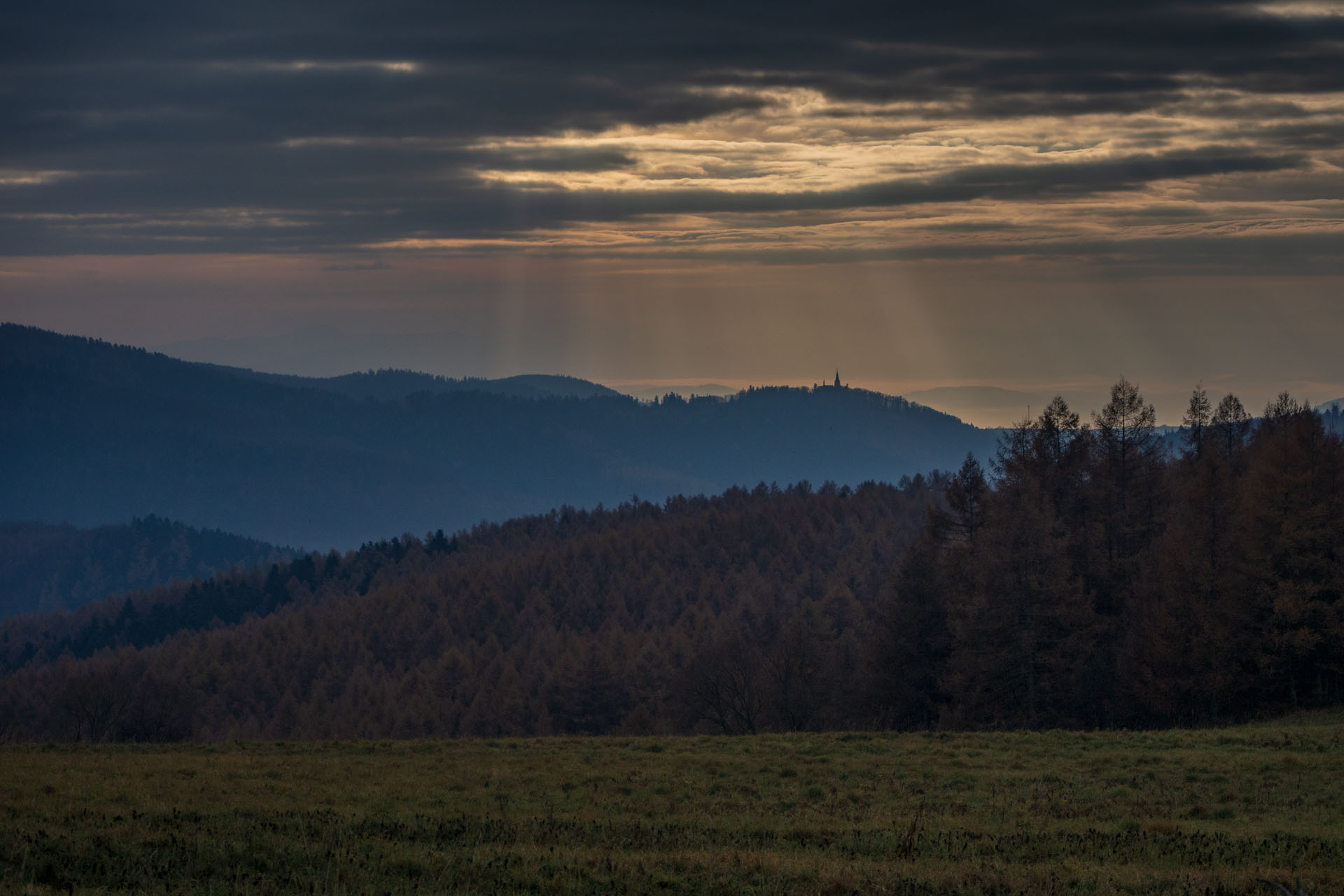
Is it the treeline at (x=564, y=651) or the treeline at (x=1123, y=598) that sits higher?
the treeline at (x=1123, y=598)

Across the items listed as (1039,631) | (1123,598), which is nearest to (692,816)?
(1039,631)

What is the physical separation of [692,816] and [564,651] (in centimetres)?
11152

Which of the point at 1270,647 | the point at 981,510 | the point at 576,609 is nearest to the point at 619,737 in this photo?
the point at 1270,647

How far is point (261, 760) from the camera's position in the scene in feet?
85.7

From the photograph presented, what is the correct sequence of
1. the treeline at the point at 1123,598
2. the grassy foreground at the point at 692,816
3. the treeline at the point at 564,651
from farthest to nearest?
the treeline at the point at 564,651 < the treeline at the point at 1123,598 < the grassy foreground at the point at 692,816

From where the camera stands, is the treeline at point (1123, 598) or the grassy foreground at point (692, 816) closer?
the grassy foreground at point (692, 816)

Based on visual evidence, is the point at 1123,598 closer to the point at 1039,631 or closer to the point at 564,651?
the point at 1039,631

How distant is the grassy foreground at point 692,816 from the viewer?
14031 mm

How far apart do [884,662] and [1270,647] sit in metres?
16.7

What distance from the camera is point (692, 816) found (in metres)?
19.5

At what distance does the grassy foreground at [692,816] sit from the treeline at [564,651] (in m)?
28.6

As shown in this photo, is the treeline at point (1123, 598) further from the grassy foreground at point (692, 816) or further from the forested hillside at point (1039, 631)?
the grassy foreground at point (692, 816)

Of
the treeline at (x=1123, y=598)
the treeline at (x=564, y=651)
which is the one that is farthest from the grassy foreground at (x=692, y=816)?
the treeline at (x=564, y=651)

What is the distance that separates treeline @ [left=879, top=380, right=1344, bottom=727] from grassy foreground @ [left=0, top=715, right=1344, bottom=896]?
51.5 feet
